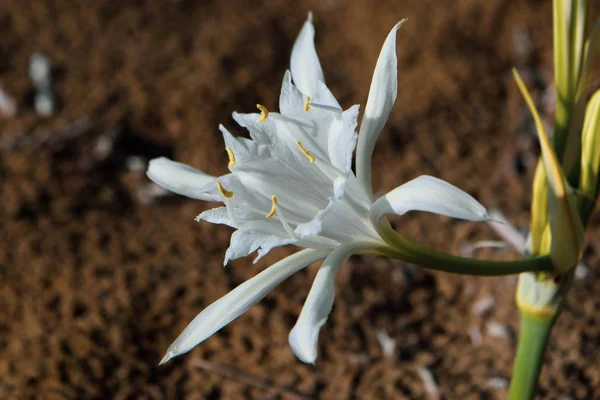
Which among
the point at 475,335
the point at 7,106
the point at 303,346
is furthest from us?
the point at 7,106

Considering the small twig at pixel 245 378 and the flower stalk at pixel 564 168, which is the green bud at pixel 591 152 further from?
the small twig at pixel 245 378

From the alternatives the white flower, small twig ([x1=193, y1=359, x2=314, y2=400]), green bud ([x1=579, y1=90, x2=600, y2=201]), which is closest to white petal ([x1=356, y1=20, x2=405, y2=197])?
the white flower

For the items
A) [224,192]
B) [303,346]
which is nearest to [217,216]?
[224,192]

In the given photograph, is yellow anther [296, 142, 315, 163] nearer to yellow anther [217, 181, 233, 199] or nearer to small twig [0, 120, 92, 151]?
yellow anther [217, 181, 233, 199]

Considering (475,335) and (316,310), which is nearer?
(316,310)

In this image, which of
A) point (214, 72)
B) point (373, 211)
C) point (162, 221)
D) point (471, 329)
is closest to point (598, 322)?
point (471, 329)

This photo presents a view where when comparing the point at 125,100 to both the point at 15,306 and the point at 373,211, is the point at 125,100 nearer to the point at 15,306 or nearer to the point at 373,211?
the point at 15,306

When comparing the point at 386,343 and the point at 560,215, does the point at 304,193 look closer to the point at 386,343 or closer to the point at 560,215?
the point at 560,215
